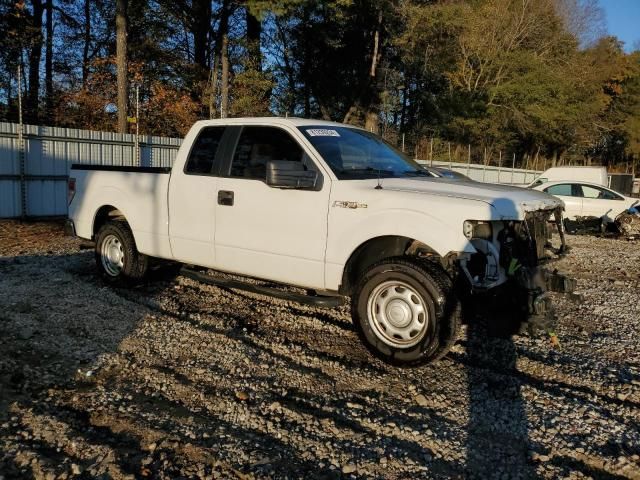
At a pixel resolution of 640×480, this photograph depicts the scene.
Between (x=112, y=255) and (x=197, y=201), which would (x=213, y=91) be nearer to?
(x=112, y=255)

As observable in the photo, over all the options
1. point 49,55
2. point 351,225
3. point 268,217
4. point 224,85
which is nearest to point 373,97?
point 224,85

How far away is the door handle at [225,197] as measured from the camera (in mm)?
5641

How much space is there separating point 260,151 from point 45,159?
986 cm

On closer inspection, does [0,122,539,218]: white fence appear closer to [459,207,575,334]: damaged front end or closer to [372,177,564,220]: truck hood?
[372,177,564,220]: truck hood

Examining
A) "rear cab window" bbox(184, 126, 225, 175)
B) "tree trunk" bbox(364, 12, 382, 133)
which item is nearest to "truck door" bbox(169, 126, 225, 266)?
"rear cab window" bbox(184, 126, 225, 175)

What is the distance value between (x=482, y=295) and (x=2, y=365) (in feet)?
12.4

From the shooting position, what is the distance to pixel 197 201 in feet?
19.5

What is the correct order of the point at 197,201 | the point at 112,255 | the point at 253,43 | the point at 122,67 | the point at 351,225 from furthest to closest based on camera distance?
1. the point at 253,43
2. the point at 122,67
3. the point at 112,255
4. the point at 197,201
5. the point at 351,225

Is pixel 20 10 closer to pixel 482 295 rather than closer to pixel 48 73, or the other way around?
pixel 48 73

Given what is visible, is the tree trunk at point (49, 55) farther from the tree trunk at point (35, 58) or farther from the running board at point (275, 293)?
the running board at point (275, 293)

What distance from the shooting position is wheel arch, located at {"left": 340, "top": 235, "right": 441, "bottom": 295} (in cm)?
488

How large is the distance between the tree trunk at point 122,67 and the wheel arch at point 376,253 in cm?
1503

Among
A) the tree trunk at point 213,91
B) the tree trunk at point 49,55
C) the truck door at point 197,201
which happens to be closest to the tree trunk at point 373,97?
the tree trunk at point 213,91

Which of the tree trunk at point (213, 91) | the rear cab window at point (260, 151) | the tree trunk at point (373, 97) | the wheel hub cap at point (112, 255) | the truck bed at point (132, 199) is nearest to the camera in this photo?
the rear cab window at point (260, 151)
